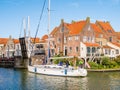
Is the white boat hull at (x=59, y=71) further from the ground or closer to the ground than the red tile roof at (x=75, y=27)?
closer to the ground

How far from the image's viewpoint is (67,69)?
178ft

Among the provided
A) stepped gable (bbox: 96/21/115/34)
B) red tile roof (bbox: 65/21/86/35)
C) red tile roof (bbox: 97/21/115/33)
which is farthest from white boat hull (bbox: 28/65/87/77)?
red tile roof (bbox: 97/21/115/33)

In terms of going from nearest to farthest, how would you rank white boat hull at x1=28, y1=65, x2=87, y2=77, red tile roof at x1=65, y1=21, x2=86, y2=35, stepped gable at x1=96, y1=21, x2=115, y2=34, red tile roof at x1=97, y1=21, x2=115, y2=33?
1. white boat hull at x1=28, y1=65, x2=87, y2=77
2. red tile roof at x1=65, y1=21, x2=86, y2=35
3. stepped gable at x1=96, y1=21, x2=115, y2=34
4. red tile roof at x1=97, y1=21, x2=115, y2=33

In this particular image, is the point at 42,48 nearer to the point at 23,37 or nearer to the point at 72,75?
the point at 23,37

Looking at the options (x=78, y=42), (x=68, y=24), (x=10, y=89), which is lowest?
(x=10, y=89)

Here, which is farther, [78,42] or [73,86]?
[78,42]

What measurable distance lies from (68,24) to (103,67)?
73.1 feet

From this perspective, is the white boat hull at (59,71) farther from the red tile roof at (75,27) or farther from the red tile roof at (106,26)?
the red tile roof at (106,26)

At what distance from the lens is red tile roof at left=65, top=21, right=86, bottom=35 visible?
3163 inches

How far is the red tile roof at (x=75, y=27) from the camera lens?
80.3m

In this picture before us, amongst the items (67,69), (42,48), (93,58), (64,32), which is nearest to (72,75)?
(67,69)

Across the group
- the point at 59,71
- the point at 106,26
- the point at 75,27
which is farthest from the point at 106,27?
the point at 59,71

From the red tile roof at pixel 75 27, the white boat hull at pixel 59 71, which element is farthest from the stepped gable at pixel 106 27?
the white boat hull at pixel 59 71

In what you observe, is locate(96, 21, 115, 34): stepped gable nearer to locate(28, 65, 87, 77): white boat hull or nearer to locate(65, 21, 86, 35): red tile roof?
locate(65, 21, 86, 35): red tile roof
